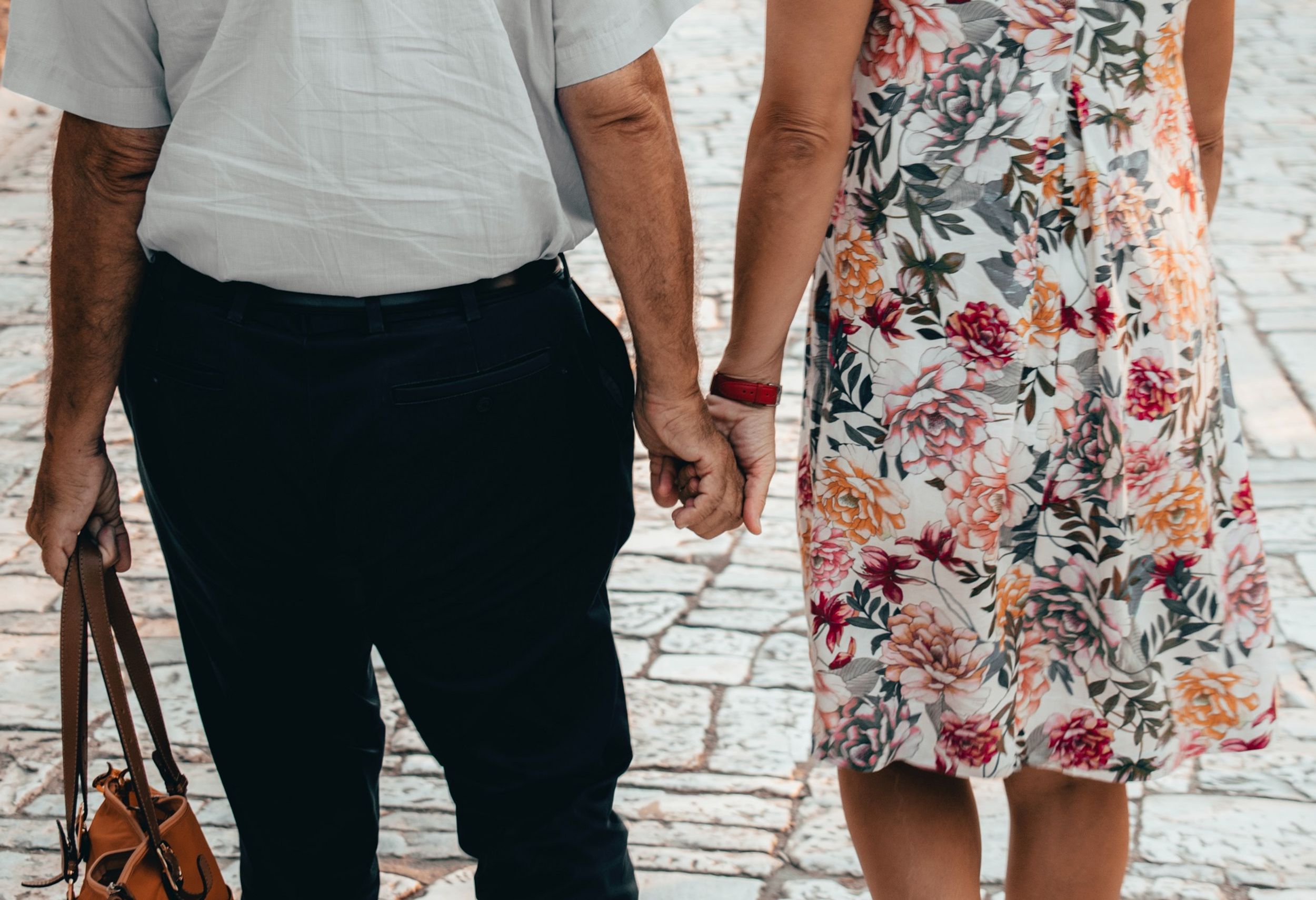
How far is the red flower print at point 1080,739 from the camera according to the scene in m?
1.79

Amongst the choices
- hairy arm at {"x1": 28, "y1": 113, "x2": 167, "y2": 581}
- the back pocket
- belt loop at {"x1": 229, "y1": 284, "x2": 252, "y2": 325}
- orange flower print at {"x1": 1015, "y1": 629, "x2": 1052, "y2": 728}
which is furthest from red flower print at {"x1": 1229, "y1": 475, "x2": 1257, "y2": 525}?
hairy arm at {"x1": 28, "y1": 113, "x2": 167, "y2": 581}

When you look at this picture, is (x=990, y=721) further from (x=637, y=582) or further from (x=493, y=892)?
(x=637, y=582)

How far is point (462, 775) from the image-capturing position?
178 cm

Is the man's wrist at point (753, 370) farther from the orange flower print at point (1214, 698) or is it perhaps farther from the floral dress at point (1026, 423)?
the orange flower print at point (1214, 698)

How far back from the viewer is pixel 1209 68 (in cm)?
181

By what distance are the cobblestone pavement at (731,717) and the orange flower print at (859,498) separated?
1036mm

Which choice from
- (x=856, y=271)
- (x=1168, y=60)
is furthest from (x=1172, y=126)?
(x=856, y=271)

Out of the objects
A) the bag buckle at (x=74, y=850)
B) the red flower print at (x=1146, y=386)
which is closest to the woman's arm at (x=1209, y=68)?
the red flower print at (x=1146, y=386)

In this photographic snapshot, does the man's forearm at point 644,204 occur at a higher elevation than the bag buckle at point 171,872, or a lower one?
higher

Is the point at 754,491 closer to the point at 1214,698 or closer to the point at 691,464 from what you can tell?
the point at 691,464

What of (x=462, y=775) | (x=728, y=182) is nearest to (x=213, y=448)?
(x=462, y=775)

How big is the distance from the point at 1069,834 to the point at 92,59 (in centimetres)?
161

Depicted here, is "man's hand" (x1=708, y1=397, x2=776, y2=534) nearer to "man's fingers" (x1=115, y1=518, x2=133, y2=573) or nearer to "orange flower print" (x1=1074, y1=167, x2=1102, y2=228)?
"orange flower print" (x1=1074, y1=167, x2=1102, y2=228)

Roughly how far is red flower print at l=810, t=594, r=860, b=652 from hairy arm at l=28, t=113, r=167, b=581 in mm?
933
